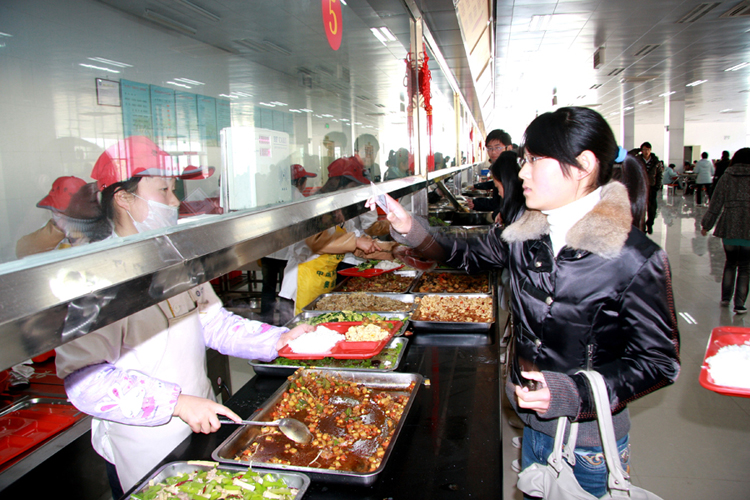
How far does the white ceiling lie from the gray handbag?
5.80 m

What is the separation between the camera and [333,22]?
197cm

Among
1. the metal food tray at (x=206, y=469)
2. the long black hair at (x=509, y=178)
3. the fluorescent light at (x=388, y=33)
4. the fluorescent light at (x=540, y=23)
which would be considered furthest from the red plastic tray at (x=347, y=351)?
the fluorescent light at (x=540, y=23)

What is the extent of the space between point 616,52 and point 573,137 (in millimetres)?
9339

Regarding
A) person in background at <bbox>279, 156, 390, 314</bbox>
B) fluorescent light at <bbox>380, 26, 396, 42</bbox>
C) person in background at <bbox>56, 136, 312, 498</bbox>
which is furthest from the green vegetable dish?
fluorescent light at <bbox>380, 26, 396, 42</bbox>

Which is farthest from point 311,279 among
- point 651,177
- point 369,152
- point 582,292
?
point 651,177

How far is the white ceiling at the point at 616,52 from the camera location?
6.48 metres

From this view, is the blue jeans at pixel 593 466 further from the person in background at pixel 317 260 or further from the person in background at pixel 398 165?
the person in background at pixel 398 165

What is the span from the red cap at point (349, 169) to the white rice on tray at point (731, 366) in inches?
57.0

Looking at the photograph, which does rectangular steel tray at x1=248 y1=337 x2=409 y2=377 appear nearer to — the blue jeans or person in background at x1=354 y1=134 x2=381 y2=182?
the blue jeans

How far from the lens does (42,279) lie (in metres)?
0.57

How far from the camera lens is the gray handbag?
1182 mm

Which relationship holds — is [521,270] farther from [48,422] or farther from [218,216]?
[48,422]

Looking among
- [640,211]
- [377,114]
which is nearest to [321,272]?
[377,114]

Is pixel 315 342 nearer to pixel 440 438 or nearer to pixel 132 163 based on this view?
pixel 440 438
